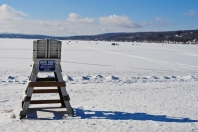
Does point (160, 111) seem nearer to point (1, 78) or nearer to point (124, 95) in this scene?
point (124, 95)

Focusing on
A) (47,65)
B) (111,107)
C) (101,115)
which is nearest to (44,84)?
(47,65)

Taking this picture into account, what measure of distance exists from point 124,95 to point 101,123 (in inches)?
167

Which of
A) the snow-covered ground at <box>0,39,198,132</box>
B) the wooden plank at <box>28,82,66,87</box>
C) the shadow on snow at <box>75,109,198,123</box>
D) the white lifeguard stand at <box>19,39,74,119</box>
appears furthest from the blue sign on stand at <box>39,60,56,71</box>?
the shadow on snow at <box>75,109,198,123</box>

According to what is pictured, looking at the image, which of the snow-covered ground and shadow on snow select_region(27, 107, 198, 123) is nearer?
the snow-covered ground

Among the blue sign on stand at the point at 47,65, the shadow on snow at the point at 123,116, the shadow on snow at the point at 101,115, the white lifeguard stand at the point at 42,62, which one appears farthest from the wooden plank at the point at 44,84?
the shadow on snow at the point at 123,116

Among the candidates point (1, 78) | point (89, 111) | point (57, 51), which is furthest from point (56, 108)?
point (1, 78)

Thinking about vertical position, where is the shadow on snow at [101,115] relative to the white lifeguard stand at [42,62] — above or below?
below

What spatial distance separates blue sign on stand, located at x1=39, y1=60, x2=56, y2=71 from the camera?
24.5ft

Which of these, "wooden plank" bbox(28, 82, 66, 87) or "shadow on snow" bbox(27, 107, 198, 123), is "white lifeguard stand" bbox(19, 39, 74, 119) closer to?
"wooden plank" bbox(28, 82, 66, 87)

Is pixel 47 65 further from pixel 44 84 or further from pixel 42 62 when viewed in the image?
pixel 44 84

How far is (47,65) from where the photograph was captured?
7.52m

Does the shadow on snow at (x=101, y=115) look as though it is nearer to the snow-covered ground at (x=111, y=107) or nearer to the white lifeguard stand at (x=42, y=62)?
the snow-covered ground at (x=111, y=107)

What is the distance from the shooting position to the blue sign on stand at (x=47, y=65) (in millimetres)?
7480

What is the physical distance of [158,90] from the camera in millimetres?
12727
